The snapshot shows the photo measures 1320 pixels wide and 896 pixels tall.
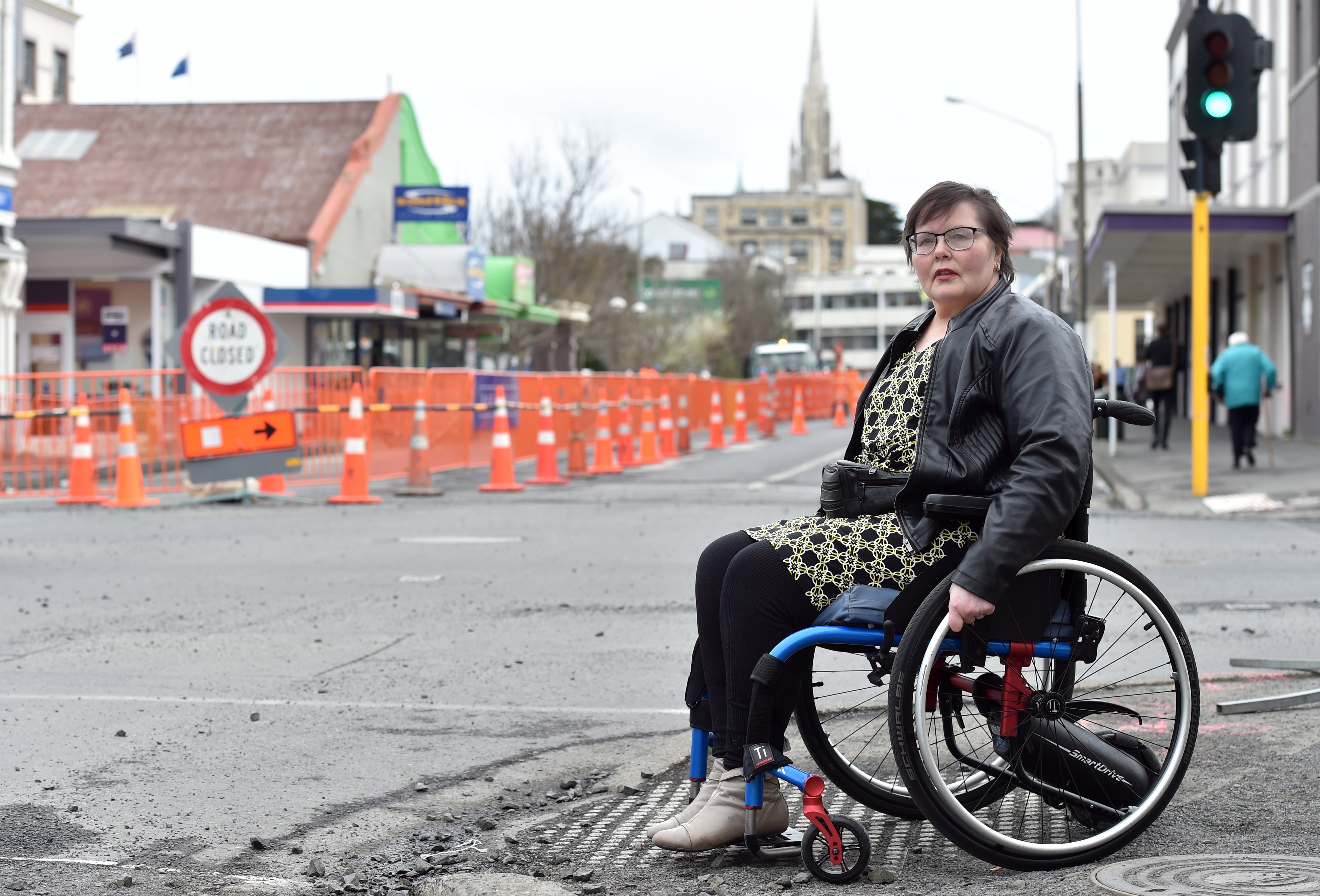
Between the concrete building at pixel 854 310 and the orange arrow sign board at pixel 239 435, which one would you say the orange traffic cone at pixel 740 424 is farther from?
the concrete building at pixel 854 310

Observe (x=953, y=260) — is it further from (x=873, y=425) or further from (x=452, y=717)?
(x=452, y=717)

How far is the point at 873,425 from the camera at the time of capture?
12.8 feet

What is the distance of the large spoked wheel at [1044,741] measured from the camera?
3.41 m

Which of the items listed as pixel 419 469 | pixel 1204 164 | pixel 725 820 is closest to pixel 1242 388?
pixel 1204 164

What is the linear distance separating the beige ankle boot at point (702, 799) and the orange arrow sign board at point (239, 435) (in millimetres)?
11468

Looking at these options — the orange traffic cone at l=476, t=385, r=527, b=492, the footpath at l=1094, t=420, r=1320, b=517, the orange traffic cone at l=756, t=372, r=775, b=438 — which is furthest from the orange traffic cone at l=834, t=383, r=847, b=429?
the orange traffic cone at l=476, t=385, r=527, b=492

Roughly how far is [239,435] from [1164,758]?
40.1ft

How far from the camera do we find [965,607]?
11.0 ft

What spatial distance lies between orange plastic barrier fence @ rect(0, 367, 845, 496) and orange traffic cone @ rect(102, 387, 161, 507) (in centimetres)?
60

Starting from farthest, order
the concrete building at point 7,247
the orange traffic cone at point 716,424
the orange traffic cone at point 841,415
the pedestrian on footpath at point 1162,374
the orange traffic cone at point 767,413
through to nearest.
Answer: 1. the orange traffic cone at point 841,415
2. the orange traffic cone at point 767,413
3. the orange traffic cone at point 716,424
4. the pedestrian on footpath at point 1162,374
5. the concrete building at point 7,247

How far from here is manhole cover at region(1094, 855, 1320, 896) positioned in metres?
3.08

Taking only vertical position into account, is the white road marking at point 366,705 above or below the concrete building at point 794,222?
below

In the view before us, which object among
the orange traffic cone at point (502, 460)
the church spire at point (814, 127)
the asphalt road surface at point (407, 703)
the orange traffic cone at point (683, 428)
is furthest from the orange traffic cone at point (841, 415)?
the church spire at point (814, 127)

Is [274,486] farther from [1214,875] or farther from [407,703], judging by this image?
[1214,875]
